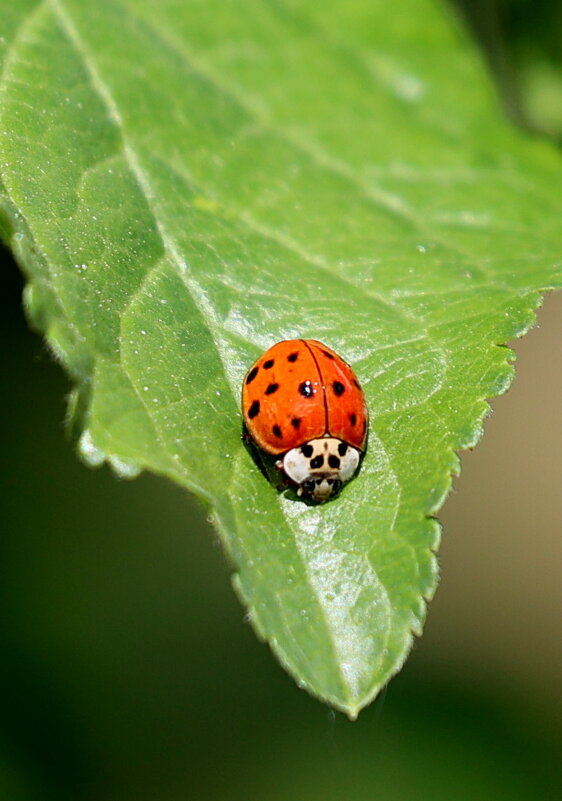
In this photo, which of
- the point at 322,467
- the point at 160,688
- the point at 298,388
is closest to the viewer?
the point at 322,467

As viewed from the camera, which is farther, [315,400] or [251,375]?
[315,400]

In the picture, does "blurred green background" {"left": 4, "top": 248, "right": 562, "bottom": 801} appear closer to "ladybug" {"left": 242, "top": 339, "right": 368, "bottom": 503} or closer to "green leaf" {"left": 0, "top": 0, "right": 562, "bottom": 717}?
"green leaf" {"left": 0, "top": 0, "right": 562, "bottom": 717}

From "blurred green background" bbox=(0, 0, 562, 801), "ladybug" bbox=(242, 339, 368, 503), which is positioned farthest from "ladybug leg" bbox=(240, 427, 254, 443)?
"blurred green background" bbox=(0, 0, 562, 801)

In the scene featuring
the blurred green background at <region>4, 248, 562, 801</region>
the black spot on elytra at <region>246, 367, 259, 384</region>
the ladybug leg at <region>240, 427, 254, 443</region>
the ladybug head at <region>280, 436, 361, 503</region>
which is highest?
the black spot on elytra at <region>246, 367, 259, 384</region>

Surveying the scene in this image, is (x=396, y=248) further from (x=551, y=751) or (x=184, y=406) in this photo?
(x=551, y=751)

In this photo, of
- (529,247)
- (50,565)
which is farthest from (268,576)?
(50,565)

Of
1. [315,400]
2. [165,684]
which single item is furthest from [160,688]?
[315,400]

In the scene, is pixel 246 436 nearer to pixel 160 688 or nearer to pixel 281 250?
pixel 281 250

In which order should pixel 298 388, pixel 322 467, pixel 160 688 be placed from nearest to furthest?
1. pixel 322 467
2. pixel 298 388
3. pixel 160 688
